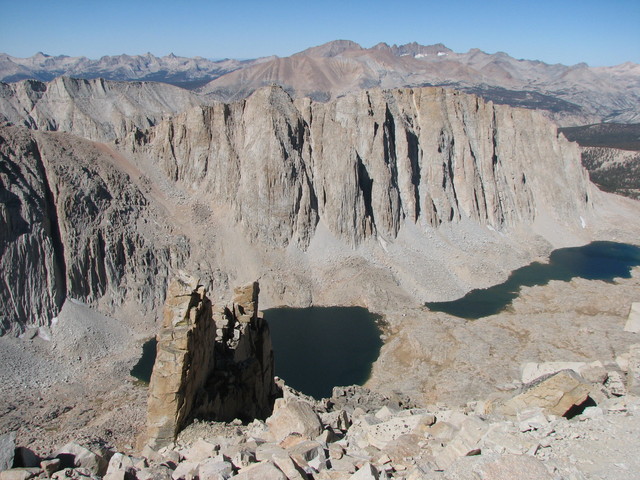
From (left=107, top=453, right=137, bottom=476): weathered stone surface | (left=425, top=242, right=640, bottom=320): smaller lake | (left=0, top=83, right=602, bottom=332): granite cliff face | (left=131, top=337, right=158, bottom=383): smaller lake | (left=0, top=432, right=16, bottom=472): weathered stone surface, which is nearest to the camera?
(left=0, top=432, right=16, bottom=472): weathered stone surface

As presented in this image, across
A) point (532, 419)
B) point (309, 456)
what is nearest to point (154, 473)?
point (309, 456)

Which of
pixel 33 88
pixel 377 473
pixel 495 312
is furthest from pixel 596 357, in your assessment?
pixel 33 88

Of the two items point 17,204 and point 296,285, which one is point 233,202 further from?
point 17,204

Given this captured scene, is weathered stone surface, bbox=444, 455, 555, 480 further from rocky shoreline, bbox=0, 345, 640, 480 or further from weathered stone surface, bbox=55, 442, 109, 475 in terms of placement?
weathered stone surface, bbox=55, 442, 109, 475

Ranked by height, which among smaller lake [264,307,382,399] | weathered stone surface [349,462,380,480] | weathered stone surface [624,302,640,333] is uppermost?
weathered stone surface [349,462,380,480]

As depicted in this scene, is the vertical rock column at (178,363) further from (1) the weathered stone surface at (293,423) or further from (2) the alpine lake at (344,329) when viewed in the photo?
(2) the alpine lake at (344,329)

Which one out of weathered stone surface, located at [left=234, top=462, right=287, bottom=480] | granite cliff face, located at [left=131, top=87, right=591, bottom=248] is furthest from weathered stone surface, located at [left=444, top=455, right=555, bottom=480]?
granite cliff face, located at [left=131, top=87, right=591, bottom=248]
